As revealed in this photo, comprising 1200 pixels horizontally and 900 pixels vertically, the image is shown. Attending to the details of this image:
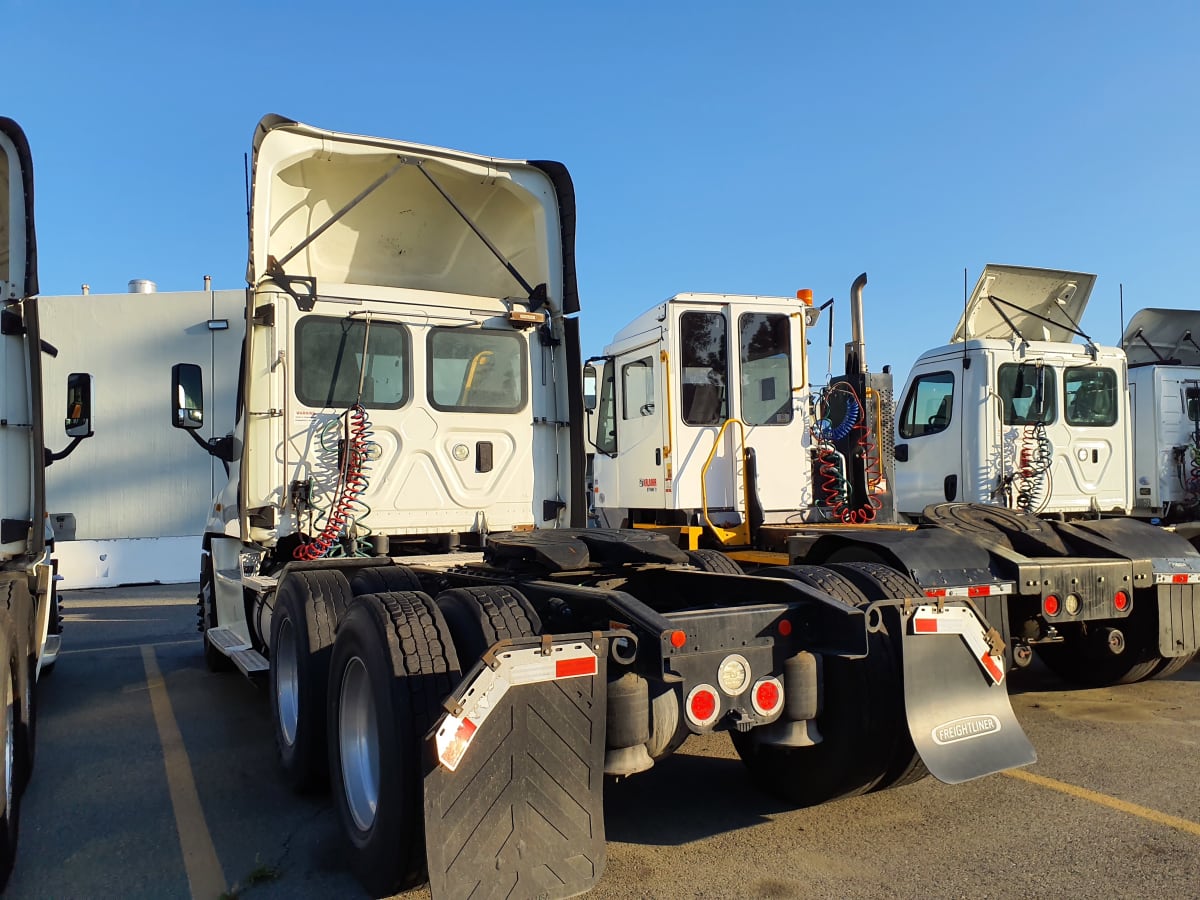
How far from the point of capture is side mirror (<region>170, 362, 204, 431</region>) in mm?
6062

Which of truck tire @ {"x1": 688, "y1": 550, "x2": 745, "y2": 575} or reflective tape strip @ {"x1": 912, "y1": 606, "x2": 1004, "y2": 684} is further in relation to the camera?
truck tire @ {"x1": 688, "y1": 550, "x2": 745, "y2": 575}

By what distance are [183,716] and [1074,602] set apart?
6173 mm

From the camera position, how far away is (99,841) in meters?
4.16

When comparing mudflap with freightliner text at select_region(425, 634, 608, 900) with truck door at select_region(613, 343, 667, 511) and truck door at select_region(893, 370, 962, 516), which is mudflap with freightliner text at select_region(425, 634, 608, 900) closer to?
truck door at select_region(613, 343, 667, 511)

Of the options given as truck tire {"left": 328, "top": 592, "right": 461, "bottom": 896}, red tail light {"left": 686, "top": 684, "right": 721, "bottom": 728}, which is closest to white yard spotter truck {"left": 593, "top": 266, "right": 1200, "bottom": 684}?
red tail light {"left": 686, "top": 684, "right": 721, "bottom": 728}

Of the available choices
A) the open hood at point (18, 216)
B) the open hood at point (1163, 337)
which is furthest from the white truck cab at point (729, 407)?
the open hood at point (1163, 337)

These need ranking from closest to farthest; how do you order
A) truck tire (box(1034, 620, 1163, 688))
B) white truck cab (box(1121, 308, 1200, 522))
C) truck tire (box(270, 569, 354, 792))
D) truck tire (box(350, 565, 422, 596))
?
1. truck tire (box(270, 569, 354, 792))
2. truck tire (box(350, 565, 422, 596))
3. truck tire (box(1034, 620, 1163, 688))
4. white truck cab (box(1121, 308, 1200, 522))

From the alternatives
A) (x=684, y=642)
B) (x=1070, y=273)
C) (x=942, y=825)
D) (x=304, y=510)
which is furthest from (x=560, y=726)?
(x=1070, y=273)

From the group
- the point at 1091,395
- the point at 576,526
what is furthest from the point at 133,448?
the point at 1091,395

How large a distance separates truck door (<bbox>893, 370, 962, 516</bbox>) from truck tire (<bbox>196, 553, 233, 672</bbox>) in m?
6.72

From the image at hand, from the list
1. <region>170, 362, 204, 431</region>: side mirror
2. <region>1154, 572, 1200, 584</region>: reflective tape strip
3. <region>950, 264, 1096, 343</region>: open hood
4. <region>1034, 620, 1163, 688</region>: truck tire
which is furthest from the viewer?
<region>950, 264, 1096, 343</region>: open hood

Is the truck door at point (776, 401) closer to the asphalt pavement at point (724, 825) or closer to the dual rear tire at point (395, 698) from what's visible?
the asphalt pavement at point (724, 825)

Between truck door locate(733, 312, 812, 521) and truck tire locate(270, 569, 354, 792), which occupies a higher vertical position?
truck door locate(733, 312, 812, 521)

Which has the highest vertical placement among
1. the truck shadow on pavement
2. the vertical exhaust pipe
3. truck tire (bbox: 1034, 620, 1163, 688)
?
the vertical exhaust pipe
